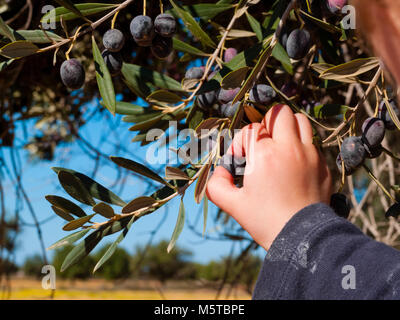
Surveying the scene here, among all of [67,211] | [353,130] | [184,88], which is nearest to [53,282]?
[67,211]

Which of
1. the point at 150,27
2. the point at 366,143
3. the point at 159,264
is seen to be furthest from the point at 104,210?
the point at 159,264

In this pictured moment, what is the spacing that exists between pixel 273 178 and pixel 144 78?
1.04ft

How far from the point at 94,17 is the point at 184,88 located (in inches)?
6.7

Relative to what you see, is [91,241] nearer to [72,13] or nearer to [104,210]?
[104,210]

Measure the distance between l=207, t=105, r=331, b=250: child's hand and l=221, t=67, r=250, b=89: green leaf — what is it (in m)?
0.06

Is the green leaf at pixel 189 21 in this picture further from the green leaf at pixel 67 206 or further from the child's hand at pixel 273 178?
the green leaf at pixel 67 206

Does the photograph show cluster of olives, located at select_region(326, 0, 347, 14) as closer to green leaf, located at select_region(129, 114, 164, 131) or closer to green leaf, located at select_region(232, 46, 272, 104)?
green leaf, located at select_region(232, 46, 272, 104)

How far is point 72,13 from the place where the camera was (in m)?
0.64

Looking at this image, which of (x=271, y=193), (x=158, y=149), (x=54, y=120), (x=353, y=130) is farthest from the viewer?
(x=54, y=120)

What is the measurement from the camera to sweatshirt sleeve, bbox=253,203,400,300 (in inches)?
18.5

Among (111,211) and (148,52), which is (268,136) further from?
(148,52)

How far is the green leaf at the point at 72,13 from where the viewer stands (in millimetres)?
631

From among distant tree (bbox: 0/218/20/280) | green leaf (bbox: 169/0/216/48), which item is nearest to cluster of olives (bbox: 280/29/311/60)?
green leaf (bbox: 169/0/216/48)
